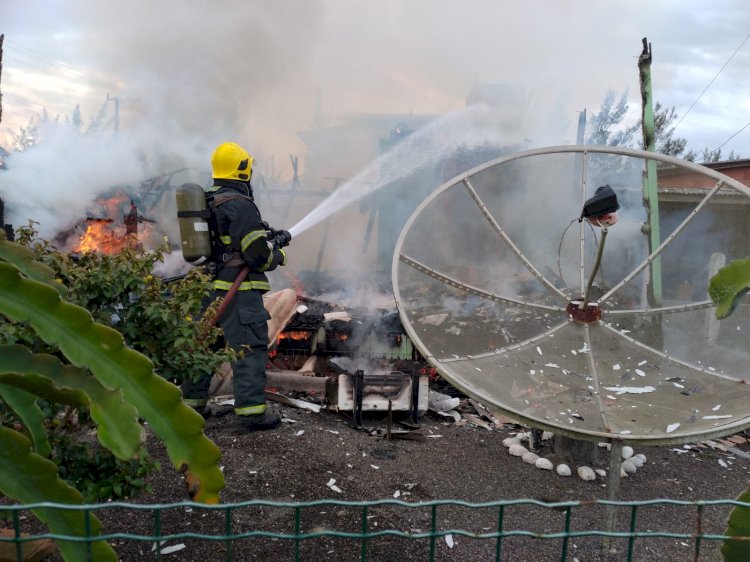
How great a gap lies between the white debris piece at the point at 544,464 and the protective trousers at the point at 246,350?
2219 millimetres

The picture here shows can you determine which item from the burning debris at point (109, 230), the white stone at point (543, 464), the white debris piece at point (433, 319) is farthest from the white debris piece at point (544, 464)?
the burning debris at point (109, 230)

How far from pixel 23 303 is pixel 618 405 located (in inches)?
125

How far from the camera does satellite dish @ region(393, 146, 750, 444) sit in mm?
3564

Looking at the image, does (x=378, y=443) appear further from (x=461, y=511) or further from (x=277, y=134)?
(x=277, y=134)

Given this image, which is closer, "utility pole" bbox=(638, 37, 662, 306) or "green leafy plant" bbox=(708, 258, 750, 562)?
"green leafy plant" bbox=(708, 258, 750, 562)

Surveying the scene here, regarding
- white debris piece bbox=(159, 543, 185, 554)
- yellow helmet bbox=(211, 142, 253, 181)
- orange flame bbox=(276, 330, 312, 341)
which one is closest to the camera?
white debris piece bbox=(159, 543, 185, 554)

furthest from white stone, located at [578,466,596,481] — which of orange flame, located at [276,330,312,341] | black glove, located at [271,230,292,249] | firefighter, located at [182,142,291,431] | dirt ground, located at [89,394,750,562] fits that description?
orange flame, located at [276,330,312,341]

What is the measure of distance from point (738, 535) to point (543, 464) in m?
2.95

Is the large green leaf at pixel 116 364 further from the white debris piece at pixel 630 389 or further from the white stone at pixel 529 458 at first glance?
the white stone at pixel 529 458

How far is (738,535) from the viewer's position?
188cm

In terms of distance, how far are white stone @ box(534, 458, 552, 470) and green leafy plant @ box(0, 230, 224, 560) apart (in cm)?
346

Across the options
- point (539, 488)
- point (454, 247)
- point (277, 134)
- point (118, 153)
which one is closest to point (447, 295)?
point (454, 247)

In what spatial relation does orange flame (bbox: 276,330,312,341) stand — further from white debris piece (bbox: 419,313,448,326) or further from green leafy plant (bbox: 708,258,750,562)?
green leafy plant (bbox: 708,258,750,562)

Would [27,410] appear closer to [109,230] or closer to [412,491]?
[412,491]
